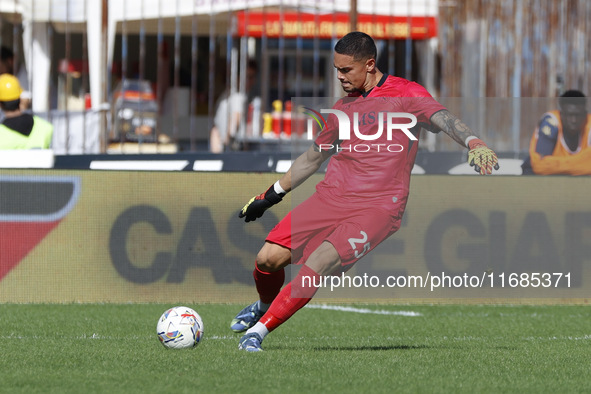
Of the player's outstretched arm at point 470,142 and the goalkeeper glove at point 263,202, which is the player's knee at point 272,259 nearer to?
the goalkeeper glove at point 263,202

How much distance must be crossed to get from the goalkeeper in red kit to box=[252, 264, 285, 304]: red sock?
0.72 ft

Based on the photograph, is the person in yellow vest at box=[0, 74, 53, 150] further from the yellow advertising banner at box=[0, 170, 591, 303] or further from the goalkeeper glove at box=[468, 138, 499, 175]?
the goalkeeper glove at box=[468, 138, 499, 175]

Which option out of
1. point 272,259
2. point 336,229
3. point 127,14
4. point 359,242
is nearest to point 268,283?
point 272,259

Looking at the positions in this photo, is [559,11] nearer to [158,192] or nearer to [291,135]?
[291,135]

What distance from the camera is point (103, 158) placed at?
429 inches

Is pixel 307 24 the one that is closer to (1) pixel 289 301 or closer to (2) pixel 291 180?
(2) pixel 291 180

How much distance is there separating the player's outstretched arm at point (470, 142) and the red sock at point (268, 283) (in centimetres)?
143

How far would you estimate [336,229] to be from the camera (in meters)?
6.80

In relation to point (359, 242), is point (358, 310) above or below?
below

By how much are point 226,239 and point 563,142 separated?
3477mm

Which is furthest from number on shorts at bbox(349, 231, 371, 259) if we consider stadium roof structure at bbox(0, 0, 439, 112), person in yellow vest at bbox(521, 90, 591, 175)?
stadium roof structure at bbox(0, 0, 439, 112)

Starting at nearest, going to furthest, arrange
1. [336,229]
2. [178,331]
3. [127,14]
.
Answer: [336,229], [178,331], [127,14]

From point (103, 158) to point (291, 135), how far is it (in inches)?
95.3

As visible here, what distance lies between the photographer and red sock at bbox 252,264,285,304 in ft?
24.1
